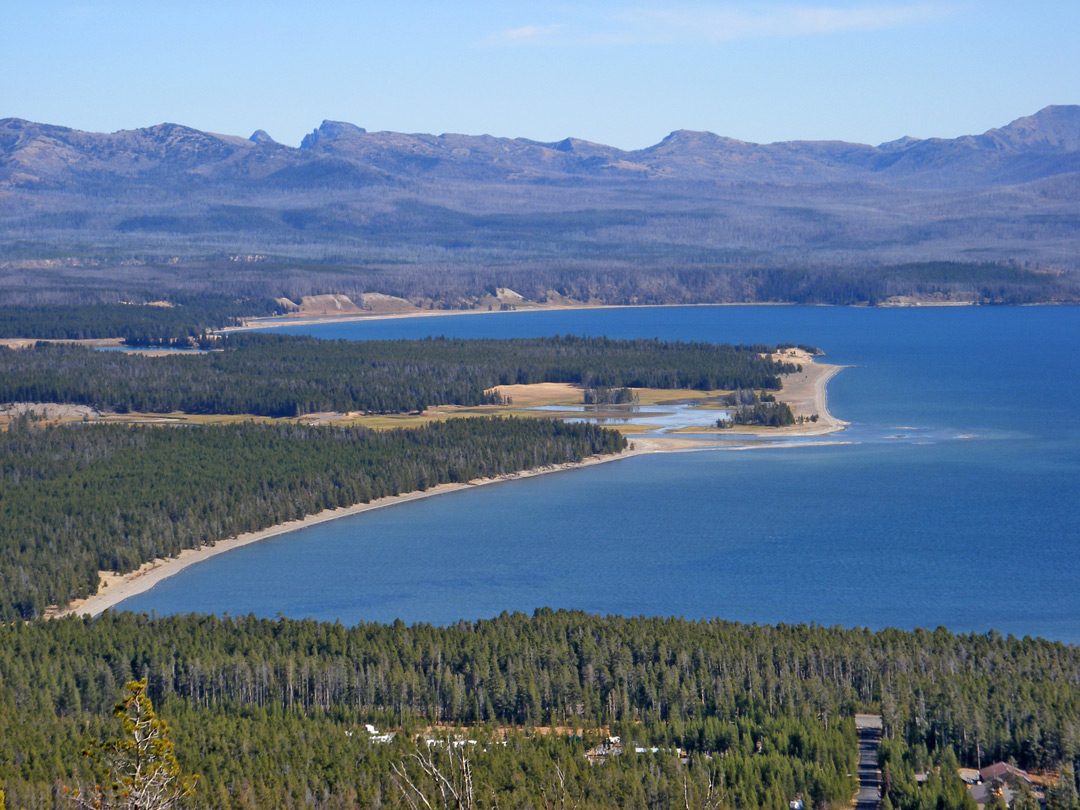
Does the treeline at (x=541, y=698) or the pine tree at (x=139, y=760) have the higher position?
the pine tree at (x=139, y=760)

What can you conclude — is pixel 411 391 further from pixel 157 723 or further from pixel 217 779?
pixel 157 723

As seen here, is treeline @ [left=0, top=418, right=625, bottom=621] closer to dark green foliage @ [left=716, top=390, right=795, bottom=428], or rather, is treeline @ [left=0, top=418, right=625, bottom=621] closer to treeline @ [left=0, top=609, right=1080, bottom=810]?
treeline @ [left=0, top=609, right=1080, bottom=810]

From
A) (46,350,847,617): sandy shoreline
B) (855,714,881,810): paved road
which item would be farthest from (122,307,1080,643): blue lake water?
(855,714,881,810): paved road

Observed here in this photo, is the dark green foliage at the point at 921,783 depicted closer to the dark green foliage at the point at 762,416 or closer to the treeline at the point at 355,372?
the dark green foliage at the point at 762,416

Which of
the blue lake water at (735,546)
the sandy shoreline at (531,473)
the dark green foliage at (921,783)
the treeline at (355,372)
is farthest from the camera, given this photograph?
the treeline at (355,372)

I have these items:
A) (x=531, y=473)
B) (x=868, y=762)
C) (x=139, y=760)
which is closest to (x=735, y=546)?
(x=531, y=473)

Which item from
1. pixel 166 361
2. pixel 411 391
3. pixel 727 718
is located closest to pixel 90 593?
pixel 727 718

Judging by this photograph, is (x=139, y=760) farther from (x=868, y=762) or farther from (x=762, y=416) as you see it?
(x=762, y=416)

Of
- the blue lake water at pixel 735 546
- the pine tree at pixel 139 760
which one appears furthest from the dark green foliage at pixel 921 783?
the pine tree at pixel 139 760
